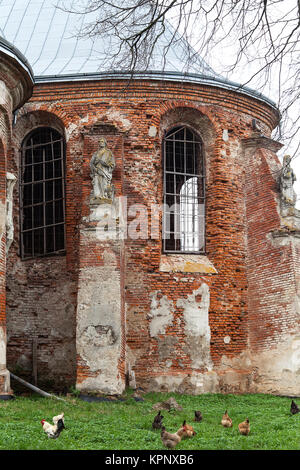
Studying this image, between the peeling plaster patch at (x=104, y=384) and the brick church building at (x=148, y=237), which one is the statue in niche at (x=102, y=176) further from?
the peeling plaster patch at (x=104, y=384)

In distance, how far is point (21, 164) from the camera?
1700 cm

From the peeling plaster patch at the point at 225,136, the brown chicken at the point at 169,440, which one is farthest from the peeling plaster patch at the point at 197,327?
the brown chicken at the point at 169,440

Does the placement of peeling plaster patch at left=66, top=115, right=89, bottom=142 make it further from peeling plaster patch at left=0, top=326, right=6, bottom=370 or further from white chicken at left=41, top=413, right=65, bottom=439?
white chicken at left=41, top=413, right=65, bottom=439

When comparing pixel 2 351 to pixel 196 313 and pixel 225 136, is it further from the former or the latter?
pixel 225 136

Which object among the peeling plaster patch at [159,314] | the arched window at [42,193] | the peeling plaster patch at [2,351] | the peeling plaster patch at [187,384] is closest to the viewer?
the peeling plaster patch at [2,351]

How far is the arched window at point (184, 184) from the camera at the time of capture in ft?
55.1

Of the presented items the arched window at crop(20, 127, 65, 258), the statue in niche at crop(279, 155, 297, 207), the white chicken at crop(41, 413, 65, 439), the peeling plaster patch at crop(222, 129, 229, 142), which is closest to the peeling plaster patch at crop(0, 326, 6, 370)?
the white chicken at crop(41, 413, 65, 439)

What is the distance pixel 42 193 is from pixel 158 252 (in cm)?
315

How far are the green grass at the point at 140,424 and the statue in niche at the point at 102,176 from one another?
406 cm

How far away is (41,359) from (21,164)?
461 cm

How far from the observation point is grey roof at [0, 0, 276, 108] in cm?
1666

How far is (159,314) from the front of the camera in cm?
1555

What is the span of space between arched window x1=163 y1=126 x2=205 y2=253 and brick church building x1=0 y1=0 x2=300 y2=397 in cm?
3
